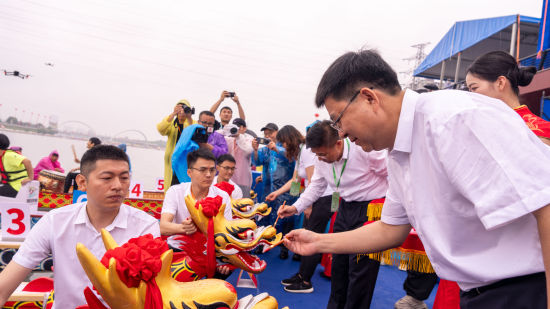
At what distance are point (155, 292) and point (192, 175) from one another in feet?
5.45

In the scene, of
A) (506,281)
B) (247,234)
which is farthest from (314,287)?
(506,281)

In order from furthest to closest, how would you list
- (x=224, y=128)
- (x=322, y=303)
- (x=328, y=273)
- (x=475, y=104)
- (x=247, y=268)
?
(x=224, y=128) < (x=328, y=273) < (x=322, y=303) < (x=247, y=268) < (x=475, y=104)

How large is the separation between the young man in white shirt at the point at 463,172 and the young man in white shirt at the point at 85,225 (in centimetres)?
104

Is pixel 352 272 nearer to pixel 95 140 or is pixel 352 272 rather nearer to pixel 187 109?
pixel 187 109

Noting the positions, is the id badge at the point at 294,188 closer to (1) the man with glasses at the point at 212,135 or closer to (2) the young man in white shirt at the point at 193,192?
(1) the man with glasses at the point at 212,135

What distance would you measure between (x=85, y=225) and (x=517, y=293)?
1.61m

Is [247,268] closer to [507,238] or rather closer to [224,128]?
[507,238]

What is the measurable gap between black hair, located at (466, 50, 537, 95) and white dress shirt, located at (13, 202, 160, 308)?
6.46ft

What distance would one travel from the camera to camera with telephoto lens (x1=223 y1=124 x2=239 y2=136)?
172 inches

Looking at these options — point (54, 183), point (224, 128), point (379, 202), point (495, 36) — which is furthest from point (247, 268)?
point (495, 36)

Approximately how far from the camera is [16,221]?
7.04 feet

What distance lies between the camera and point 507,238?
772 mm

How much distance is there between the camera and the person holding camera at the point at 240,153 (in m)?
4.34

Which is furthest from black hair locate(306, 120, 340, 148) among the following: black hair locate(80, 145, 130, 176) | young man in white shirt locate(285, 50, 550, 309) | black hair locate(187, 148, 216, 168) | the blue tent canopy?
the blue tent canopy
